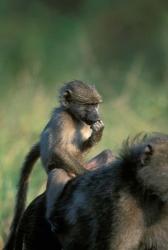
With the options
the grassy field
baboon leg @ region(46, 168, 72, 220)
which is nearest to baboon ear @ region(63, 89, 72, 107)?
baboon leg @ region(46, 168, 72, 220)

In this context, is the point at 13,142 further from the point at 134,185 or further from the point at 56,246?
the point at 134,185

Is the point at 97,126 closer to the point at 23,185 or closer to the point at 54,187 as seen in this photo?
the point at 54,187

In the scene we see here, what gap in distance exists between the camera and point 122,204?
5305 millimetres

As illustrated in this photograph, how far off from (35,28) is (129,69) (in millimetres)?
2443

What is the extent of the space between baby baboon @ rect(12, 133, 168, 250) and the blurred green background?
1.84 m

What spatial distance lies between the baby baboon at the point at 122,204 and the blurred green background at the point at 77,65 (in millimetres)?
1841

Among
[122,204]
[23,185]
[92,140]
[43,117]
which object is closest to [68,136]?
[92,140]

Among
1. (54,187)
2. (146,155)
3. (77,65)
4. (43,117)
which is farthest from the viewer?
(77,65)

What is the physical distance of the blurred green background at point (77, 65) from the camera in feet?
31.5

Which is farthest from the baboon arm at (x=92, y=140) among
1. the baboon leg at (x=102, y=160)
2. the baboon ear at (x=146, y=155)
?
the baboon ear at (x=146, y=155)

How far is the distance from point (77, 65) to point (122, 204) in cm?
726

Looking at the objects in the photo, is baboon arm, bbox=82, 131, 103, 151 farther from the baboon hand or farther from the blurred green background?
the blurred green background

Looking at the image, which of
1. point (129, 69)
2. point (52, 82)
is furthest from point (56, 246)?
point (129, 69)

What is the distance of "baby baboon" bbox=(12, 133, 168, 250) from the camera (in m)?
5.28
